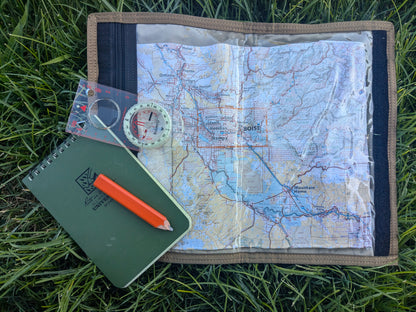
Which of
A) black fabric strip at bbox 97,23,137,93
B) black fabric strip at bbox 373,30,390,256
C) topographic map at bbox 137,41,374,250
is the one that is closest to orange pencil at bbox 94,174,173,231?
topographic map at bbox 137,41,374,250

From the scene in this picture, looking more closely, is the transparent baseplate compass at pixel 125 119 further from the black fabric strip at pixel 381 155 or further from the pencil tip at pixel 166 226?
the black fabric strip at pixel 381 155

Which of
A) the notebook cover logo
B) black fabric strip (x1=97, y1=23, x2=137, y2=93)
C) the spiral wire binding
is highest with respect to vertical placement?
black fabric strip (x1=97, y1=23, x2=137, y2=93)

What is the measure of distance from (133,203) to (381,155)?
3.02 feet

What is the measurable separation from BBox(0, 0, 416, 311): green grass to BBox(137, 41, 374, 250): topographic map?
Result: 15 cm

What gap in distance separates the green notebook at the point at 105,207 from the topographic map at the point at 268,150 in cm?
6

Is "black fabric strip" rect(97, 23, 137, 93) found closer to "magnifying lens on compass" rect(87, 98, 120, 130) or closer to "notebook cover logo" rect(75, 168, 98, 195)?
"magnifying lens on compass" rect(87, 98, 120, 130)

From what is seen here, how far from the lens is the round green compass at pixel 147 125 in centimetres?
116

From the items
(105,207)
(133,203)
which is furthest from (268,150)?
(105,207)

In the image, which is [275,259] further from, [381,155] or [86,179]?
[86,179]

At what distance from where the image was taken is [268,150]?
3.84 ft

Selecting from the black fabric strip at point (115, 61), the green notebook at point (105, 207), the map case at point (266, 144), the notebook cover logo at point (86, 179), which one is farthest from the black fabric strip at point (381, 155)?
the notebook cover logo at point (86, 179)

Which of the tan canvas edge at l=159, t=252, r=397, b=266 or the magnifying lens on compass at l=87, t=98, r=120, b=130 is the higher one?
the magnifying lens on compass at l=87, t=98, r=120, b=130

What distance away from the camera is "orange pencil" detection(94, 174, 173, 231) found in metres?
1.11

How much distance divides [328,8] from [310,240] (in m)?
0.90
